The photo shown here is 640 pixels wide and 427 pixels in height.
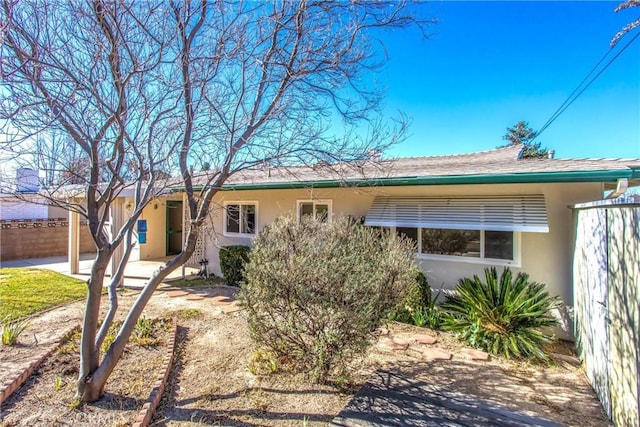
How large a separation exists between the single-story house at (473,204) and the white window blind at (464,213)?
18 mm

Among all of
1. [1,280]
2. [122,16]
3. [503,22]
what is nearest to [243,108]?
[122,16]

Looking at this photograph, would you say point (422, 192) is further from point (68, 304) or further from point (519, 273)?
point (68, 304)

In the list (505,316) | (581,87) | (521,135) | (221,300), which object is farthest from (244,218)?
(521,135)

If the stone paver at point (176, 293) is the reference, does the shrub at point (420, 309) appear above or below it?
above

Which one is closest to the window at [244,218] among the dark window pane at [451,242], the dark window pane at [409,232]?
the dark window pane at [409,232]

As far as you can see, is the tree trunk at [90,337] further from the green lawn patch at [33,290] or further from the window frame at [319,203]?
the window frame at [319,203]

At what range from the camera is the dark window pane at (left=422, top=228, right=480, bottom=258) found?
24.2 feet

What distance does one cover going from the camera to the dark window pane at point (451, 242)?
739 centimetres

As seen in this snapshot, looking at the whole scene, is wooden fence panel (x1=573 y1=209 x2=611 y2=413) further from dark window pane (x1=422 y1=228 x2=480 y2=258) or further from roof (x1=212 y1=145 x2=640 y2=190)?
dark window pane (x1=422 y1=228 x2=480 y2=258)

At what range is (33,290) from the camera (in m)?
9.16

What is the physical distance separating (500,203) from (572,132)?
2690 centimetres

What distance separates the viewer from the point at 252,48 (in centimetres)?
482

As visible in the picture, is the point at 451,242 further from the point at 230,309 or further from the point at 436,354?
the point at 230,309

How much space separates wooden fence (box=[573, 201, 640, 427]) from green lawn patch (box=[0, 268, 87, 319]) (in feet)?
33.4
